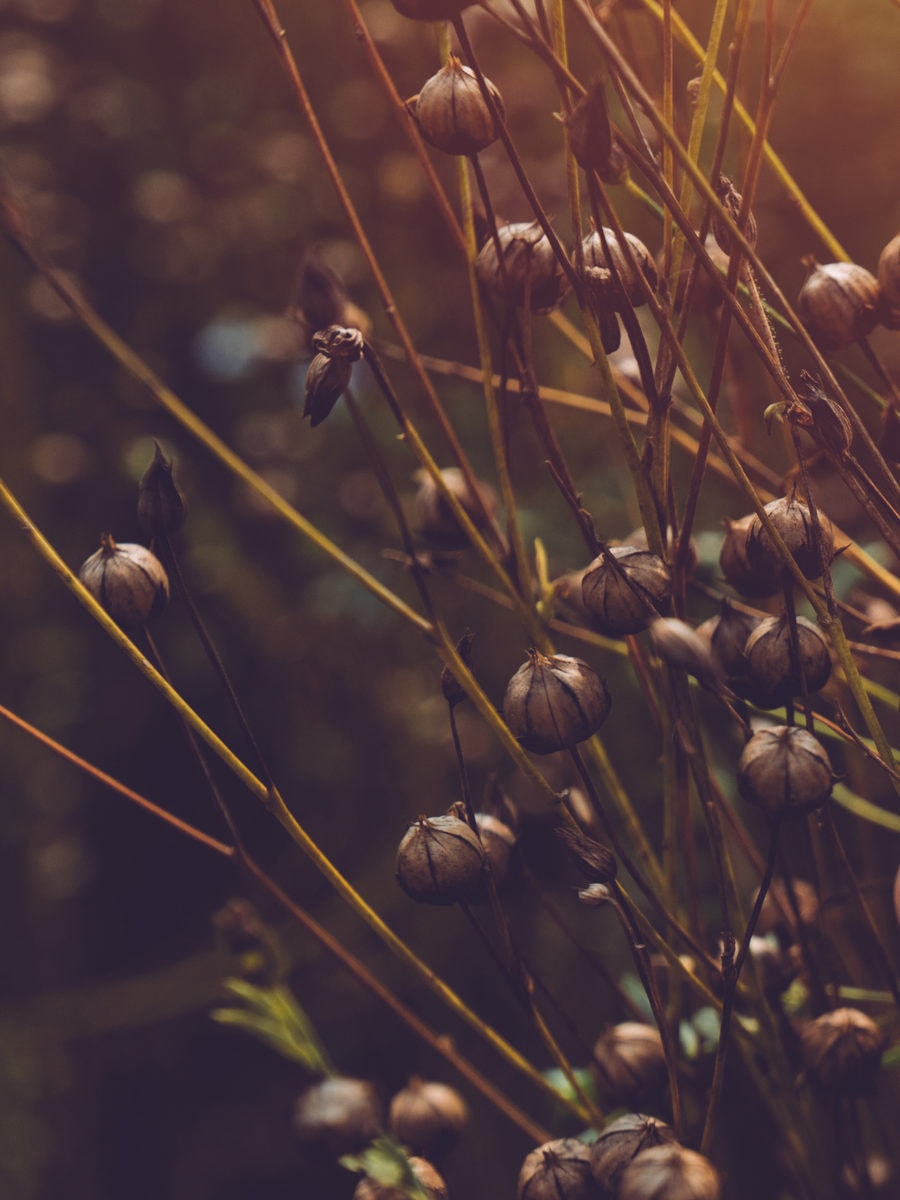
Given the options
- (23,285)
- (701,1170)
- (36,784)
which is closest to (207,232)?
(23,285)

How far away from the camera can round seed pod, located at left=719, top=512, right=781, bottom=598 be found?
17.8 inches

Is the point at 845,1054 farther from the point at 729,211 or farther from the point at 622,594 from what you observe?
the point at 729,211

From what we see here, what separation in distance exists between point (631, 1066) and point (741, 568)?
0.68 ft

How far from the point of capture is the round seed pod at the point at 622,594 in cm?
40

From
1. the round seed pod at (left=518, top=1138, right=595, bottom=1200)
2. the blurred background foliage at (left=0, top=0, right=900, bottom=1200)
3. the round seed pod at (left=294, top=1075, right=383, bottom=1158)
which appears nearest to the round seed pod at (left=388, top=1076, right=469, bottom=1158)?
the round seed pod at (left=294, top=1075, right=383, bottom=1158)

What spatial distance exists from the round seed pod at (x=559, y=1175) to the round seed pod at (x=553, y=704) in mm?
148

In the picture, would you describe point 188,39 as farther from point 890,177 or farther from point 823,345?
point 823,345

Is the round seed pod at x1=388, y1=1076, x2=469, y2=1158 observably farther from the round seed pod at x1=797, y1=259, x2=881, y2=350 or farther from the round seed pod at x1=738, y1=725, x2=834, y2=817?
the round seed pod at x1=797, y1=259, x2=881, y2=350

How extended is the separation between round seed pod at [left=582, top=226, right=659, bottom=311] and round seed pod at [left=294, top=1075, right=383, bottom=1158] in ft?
1.26

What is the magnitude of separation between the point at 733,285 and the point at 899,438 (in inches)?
4.3

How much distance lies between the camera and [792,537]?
41 cm

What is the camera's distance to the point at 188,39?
195 cm

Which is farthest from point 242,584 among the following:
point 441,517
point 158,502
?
point 158,502

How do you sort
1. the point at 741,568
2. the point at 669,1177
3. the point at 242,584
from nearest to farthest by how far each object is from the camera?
the point at 669,1177, the point at 741,568, the point at 242,584
